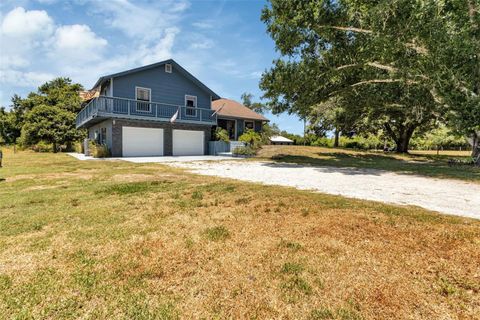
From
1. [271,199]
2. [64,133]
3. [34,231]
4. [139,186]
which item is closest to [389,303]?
[271,199]

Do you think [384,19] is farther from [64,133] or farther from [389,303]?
[64,133]

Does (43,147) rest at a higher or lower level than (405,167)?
higher

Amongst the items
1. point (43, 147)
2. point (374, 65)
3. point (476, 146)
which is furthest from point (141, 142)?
point (476, 146)

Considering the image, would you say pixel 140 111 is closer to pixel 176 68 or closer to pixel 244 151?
pixel 176 68

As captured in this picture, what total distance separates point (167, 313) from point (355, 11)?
558 inches

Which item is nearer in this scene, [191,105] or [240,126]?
[191,105]

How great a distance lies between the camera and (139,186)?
264 inches

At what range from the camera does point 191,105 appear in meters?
22.1

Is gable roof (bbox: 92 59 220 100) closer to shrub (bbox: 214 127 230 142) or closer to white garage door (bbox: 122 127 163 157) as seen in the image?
shrub (bbox: 214 127 230 142)

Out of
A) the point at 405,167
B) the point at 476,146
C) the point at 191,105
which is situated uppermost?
the point at 191,105

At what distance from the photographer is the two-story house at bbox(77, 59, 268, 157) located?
1789 centimetres

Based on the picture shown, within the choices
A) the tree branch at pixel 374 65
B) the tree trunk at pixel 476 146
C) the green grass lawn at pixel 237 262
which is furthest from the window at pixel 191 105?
the tree trunk at pixel 476 146

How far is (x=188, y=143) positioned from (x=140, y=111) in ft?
15.4

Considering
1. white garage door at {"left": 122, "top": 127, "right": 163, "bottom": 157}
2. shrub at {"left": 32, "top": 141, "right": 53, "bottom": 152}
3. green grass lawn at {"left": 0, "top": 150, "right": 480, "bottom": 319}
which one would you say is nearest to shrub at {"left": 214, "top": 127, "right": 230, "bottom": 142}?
white garage door at {"left": 122, "top": 127, "right": 163, "bottom": 157}
